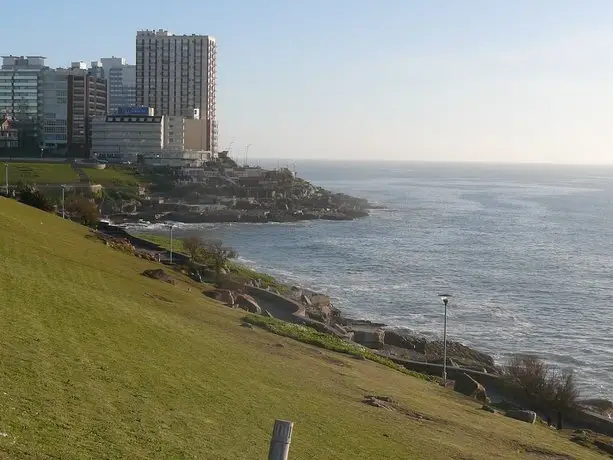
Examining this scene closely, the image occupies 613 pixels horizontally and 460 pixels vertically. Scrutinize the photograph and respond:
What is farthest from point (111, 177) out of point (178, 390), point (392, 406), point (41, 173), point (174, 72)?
point (178, 390)

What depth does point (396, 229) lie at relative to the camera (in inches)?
3551

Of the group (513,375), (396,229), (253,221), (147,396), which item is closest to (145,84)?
(253,221)

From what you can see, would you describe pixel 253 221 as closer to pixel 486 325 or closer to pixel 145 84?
pixel 486 325

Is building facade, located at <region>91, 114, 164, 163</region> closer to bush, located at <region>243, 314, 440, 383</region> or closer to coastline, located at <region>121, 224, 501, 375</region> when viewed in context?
coastline, located at <region>121, 224, 501, 375</region>

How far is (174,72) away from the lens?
161 m

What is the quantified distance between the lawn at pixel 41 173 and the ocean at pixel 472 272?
63.0ft

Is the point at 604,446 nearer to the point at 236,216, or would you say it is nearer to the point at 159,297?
the point at 159,297

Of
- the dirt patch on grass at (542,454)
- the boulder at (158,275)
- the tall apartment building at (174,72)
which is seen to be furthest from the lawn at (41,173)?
the dirt patch on grass at (542,454)

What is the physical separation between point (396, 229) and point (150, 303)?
222 feet

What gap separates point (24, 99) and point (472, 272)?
345 ft

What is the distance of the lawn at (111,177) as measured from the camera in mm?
104688

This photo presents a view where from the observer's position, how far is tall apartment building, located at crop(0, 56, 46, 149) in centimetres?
13825

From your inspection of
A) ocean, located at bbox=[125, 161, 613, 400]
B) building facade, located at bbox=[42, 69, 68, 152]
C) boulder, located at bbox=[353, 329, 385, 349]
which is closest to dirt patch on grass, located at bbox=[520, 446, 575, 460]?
ocean, located at bbox=[125, 161, 613, 400]

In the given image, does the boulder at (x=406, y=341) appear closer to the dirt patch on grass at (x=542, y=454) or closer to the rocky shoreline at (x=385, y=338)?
the rocky shoreline at (x=385, y=338)
